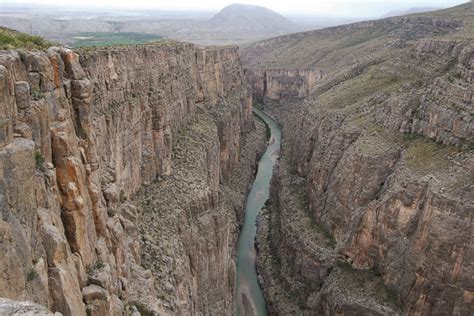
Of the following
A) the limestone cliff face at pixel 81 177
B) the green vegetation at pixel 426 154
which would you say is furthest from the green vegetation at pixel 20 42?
the green vegetation at pixel 426 154

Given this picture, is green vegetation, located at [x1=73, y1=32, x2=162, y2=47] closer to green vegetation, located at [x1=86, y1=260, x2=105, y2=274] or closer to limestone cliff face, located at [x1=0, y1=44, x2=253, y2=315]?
limestone cliff face, located at [x1=0, y1=44, x2=253, y2=315]

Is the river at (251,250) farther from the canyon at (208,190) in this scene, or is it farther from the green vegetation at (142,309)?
the green vegetation at (142,309)

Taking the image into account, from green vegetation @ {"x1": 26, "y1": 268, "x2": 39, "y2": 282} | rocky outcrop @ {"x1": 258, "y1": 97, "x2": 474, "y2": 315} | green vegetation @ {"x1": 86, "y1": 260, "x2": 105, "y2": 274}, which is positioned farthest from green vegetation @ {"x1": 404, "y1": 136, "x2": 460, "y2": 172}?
green vegetation @ {"x1": 26, "y1": 268, "x2": 39, "y2": 282}

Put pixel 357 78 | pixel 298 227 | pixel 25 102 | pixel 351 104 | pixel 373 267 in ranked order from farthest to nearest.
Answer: pixel 357 78, pixel 351 104, pixel 298 227, pixel 373 267, pixel 25 102

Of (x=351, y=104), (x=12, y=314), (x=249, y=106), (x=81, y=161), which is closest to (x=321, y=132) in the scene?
(x=351, y=104)

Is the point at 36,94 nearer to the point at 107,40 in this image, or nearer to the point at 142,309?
the point at 142,309

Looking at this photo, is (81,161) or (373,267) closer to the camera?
(81,161)

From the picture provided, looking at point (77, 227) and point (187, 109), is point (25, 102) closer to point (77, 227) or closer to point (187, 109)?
point (77, 227)
